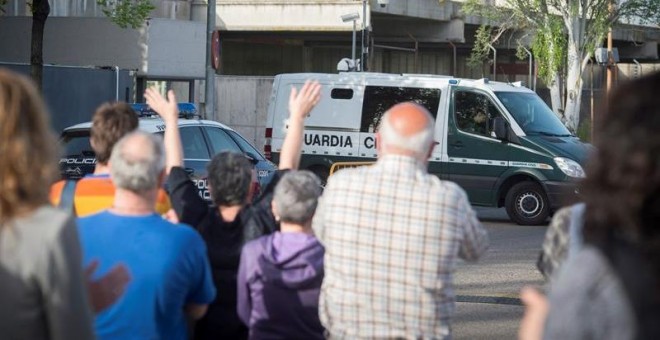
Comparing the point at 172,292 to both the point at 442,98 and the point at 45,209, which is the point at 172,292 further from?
the point at 442,98

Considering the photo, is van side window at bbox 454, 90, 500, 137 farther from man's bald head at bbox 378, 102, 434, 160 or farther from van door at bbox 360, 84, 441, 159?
man's bald head at bbox 378, 102, 434, 160

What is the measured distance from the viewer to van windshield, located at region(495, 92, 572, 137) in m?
18.9

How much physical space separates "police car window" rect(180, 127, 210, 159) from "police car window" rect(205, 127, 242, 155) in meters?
0.16

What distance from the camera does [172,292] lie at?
4500mm

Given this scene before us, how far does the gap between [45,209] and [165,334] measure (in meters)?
1.27

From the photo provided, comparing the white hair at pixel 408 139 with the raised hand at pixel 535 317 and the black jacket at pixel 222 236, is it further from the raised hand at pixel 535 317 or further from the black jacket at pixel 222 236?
the raised hand at pixel 535 317

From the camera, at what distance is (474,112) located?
1902cm

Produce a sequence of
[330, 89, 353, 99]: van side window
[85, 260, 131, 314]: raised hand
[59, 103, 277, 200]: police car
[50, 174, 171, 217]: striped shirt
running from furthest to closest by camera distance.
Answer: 1. [330, 89, 353, 99]: van side window
2. [59, 103, 277, 200]: police car
3. [50, 174, 171, 217]: striped shirt
4. [85, 260, 131, 314]: raised hand

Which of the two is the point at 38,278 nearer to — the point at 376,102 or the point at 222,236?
the point at 222,236

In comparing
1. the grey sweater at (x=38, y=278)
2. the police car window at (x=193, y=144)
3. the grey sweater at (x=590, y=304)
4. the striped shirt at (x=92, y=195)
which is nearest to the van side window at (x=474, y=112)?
the police car window at (x=193, y=144)

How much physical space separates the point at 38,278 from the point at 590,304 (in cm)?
153

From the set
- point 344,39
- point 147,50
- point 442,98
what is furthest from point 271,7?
point 442,98

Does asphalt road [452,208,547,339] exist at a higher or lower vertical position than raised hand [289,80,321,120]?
lower

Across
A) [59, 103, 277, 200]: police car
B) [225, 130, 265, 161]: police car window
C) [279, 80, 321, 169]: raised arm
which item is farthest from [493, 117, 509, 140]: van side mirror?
[279, 80, 321, 169]: raised arm
